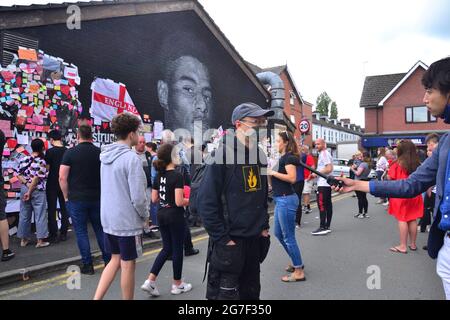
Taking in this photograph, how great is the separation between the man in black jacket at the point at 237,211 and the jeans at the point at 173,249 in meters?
1.31

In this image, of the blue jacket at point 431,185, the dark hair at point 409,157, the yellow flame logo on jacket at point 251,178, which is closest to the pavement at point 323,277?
the dark hair at point 409,157

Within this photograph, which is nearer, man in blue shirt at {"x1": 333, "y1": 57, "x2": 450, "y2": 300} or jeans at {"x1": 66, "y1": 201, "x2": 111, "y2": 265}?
man in blue shirt at {"x1": 333, "y1": 57, "x2": 450, "y2": 300}

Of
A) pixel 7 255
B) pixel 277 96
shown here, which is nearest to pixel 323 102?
pixel 277 96

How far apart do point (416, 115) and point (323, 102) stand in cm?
4719

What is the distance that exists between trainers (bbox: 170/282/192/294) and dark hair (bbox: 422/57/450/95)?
135 inches

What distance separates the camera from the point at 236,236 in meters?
2.91

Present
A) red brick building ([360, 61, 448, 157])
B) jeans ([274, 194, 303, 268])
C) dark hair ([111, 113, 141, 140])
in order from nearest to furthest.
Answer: dark hair ([111, 113, 141, 140]), jeans ([274, 194, 303, 268]), red brick building ([360, 61, 448, 157])

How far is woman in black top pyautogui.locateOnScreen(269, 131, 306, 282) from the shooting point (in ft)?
15.4

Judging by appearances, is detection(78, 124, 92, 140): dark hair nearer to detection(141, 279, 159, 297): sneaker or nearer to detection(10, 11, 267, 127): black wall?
detection(141, 279, 159, 297): sneaker

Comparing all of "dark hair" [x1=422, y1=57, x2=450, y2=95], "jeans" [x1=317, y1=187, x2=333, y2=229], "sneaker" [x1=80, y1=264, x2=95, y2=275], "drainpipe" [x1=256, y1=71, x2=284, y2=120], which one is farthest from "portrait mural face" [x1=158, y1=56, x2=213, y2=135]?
"dark hair" [x1=422, y1=57, x2=450, y2=95]

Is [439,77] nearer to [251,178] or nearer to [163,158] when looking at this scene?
[251,178]

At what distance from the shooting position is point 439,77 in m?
2.20

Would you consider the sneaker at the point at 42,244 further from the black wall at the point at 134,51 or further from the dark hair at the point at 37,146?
the black wall at the point at 134,51

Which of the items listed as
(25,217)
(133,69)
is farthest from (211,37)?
(25,217)
